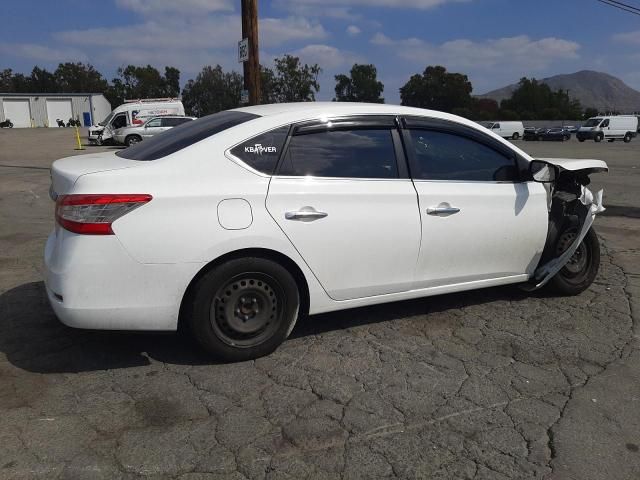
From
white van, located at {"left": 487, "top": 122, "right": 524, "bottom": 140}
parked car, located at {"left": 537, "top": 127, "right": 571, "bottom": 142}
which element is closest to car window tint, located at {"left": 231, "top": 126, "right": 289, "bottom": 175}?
parked car, located at {"left": 537, "top": 127, "right": 571, "bottom": 142}

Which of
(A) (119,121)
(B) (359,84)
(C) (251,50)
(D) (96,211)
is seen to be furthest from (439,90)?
(D) (96,211)

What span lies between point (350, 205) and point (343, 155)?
1.18ft

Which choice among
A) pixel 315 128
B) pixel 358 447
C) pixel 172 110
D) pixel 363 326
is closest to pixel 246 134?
pixel 315 128

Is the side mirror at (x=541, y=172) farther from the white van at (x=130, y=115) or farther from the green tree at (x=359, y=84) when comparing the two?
the green tree at (x=359, y=84)

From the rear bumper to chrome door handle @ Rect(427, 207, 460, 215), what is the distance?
168cm

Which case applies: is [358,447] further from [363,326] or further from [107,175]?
[107,175]

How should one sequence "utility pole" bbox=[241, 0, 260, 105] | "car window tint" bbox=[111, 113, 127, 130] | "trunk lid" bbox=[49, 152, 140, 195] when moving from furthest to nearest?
"car window tint" bbox=[111, 113, 127, 130] < "utility pole" bbox=[241, 0, 260, 105] < "trunk lid" bbox=[49, 152, 140, 195]

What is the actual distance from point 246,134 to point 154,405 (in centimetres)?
171

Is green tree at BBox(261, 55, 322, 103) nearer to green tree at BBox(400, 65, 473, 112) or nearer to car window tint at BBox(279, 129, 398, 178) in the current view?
green tree at BBox(400, 65, 473, 112)

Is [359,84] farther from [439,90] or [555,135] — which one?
[555,135]

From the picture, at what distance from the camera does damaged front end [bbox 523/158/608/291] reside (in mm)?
4547

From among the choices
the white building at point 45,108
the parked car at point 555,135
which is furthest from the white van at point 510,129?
the white building at point 45,108

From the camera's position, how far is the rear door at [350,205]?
349cm

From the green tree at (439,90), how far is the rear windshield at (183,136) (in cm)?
8984
